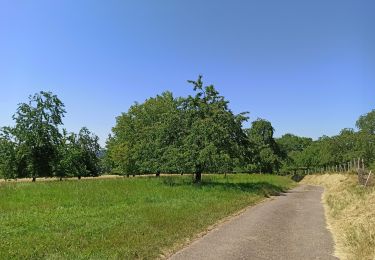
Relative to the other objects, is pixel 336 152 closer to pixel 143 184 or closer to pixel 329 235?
pixel 143 184

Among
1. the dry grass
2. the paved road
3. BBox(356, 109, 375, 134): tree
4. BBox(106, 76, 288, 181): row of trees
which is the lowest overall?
the paved road

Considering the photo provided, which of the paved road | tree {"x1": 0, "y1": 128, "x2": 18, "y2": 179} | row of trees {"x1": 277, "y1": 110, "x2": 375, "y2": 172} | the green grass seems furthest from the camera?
row of trees {"x1": 277, "y1": 110, "x2": 375, "y2": 172}

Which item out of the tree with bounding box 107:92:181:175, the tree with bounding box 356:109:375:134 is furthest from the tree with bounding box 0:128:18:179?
the tree with bounding box 356:109:375:134

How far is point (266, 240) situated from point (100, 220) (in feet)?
18.0

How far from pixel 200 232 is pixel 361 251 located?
219 inches

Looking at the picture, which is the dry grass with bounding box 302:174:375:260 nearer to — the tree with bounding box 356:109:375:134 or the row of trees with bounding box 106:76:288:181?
the row of trees with bounding box 106:76:288:181

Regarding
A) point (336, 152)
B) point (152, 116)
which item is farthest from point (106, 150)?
point (336, 152)

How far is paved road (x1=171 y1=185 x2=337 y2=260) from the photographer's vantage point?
11.3 metres

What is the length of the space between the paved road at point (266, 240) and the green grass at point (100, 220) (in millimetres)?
875

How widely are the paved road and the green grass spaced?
875mm

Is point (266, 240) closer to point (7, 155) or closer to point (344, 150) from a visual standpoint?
point (7, 155)

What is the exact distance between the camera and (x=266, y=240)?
13.4 metres

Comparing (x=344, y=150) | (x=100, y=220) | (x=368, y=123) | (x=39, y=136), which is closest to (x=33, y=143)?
(x=39, y=136)

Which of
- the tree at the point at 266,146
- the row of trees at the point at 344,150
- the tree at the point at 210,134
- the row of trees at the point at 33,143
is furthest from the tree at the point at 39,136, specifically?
the tree at the point at 266,146
